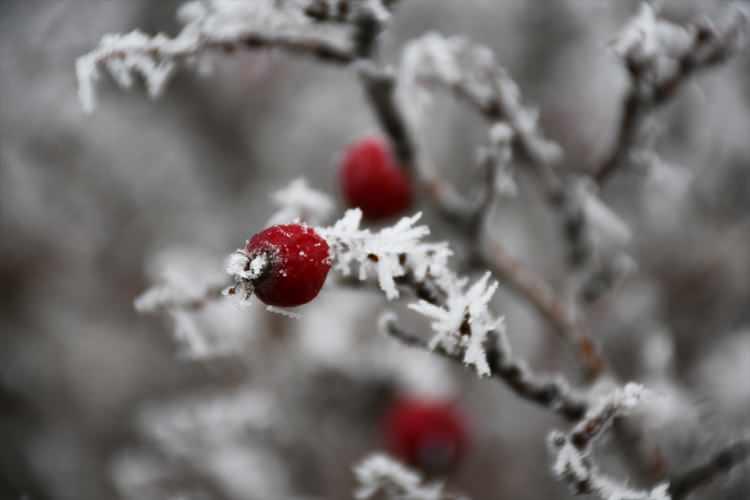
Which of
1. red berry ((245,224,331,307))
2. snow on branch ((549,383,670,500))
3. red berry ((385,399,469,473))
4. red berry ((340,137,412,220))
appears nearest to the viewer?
red berry ((245,224,331,307))

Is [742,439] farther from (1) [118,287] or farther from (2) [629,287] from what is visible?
(1) [118,287]

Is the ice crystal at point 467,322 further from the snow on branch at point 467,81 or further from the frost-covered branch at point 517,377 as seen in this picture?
the snow on branch at point 467,81

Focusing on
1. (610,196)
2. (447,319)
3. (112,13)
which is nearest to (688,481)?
(447,319)

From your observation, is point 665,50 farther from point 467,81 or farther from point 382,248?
point 382,248

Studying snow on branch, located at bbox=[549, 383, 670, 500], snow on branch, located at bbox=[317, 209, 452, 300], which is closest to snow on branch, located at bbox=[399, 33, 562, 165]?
snow on branch, located at bbox=[317, 209, 452, 300]

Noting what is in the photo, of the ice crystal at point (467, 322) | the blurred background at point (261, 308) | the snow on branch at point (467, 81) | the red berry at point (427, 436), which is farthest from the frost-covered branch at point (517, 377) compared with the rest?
the red berry at point (427, 436)

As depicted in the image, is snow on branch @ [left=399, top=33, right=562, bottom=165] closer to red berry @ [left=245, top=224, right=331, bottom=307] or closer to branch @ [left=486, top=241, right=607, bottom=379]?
branch @ [left=486, top=241, right=607, bottom=379]
